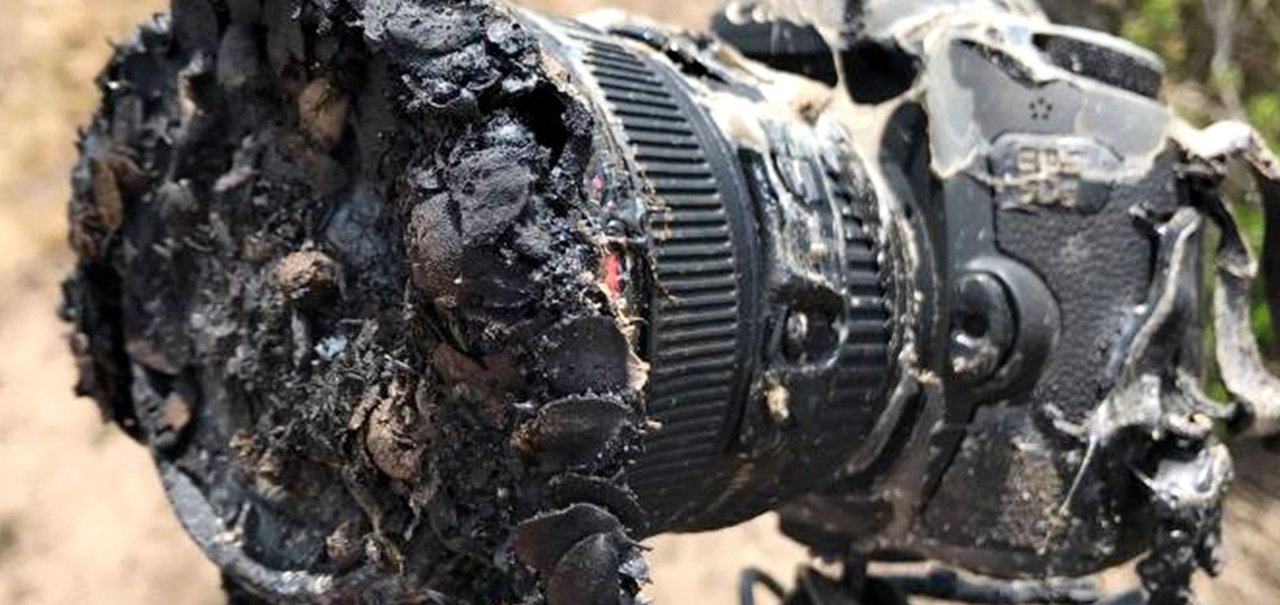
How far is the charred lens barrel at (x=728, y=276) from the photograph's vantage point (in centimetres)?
54

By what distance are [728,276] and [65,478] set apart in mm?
1088

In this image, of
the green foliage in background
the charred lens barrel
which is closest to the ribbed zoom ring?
the charred lens barrel

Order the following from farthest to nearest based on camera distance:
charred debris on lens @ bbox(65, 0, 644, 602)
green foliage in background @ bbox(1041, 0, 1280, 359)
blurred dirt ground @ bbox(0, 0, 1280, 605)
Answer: green foliage in background @ bbox(1041, 0, 1280, 359) < blurred dirt ground @ bbox(0, 0, 1280, 605) < charred debris on lens @ bbox(65, 0, 644, 602)

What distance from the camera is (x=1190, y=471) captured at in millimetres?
729

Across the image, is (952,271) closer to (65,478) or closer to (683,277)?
(683,277)

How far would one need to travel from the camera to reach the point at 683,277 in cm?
54

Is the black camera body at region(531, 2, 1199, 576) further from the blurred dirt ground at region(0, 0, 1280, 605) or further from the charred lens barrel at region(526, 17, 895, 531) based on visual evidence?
the blurred dirt ground at region(0, 0, 1280, 605)

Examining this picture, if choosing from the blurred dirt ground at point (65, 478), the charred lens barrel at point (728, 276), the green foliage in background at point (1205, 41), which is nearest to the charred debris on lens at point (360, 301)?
the charred lens barrel at point (728, 276)

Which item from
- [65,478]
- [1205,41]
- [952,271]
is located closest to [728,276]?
[952,271]

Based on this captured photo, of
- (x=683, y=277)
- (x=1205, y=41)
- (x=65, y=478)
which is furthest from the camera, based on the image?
(x=1205, y=41)

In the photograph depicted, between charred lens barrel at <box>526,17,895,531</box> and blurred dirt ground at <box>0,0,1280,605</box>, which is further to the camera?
blurred dirt ground at <box>0,0,1280,605</box>

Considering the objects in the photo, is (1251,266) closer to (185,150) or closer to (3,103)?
(185,150)

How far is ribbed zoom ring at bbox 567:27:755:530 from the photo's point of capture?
1.77ft

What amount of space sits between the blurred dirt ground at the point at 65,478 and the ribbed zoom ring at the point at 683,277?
81 cm
